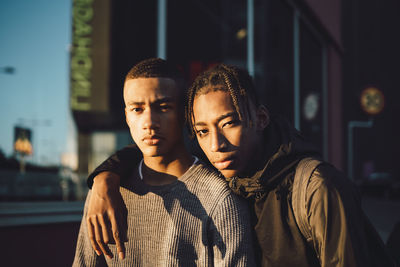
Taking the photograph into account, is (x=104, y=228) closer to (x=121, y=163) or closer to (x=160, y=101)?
(x=121, y=163)

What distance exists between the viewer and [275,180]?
1.53 metres

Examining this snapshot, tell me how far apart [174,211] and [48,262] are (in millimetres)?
1954

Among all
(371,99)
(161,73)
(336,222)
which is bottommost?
(336,222)

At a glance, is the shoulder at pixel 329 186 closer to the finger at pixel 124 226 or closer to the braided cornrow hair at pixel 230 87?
the braided cornrow hair at pixel 230 87

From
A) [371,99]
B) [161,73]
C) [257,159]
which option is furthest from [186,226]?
[371,99]

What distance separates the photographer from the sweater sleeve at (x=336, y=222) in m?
1.25

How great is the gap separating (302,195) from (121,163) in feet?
3.09

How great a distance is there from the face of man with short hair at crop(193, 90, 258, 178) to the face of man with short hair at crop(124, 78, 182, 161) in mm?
Answer: 128

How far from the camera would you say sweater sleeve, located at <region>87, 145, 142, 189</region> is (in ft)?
5.79

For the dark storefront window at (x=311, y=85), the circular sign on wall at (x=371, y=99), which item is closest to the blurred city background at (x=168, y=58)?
the dark storefront window at (x=311, y=85)

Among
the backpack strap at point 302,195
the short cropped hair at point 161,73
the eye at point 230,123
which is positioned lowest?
the backpack strap at point 302,195

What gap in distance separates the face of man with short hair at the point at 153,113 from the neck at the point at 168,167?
68 mm

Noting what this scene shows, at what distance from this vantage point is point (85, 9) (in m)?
8.62

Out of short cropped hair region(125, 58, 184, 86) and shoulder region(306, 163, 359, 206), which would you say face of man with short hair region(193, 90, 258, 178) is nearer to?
short cropped hair region(125, 58, 184, 86)
